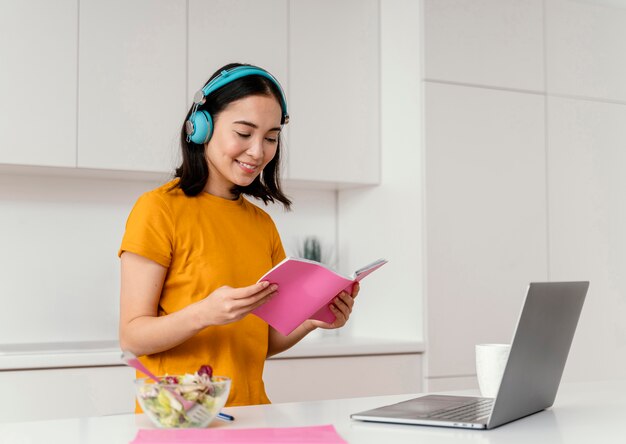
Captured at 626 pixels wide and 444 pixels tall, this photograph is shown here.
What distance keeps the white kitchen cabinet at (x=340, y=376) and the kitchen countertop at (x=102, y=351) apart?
1.1 inches

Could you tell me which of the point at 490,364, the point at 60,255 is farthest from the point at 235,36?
the point at 490,364

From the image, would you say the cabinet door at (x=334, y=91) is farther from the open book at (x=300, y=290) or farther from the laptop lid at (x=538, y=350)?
the laptop lid at (x=538, y=350)

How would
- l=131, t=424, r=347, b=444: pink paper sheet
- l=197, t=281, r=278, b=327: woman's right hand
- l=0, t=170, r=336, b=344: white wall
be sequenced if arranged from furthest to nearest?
1. l=0, t=170, r=336, b=344: white wall
2. l=197, t=281, r=278, b=327: woman's right hand
3. l=131, t=424, r=347, b=444: pink paper sheet

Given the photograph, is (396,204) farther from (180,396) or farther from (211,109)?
(180,396)

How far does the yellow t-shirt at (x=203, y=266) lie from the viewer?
1716 millimetres

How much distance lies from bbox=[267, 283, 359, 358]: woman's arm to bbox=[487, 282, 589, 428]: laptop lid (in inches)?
16.9

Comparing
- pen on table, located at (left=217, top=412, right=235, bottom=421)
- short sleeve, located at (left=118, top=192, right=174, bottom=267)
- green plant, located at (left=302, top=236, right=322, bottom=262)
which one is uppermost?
short sleeve, located at (left=118, top=192, right=174, bottom=267)

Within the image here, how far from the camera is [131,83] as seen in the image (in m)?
3.14

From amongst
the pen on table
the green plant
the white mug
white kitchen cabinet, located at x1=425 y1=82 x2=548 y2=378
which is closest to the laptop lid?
the white mug

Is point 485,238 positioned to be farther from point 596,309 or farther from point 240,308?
point 240,308

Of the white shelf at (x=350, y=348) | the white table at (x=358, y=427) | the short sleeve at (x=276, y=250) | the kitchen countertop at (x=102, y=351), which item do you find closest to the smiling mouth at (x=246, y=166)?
the short sleeve at (x=276, y=250)

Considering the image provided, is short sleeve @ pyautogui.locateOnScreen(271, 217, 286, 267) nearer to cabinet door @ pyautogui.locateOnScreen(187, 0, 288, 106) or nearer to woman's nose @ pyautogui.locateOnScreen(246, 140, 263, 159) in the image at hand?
woman's nose @ pyautogui.locateOnScreen(246, 140, 263, 159)

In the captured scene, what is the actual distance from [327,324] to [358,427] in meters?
0.53

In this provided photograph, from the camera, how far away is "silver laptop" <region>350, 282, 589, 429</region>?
51.1 inches
